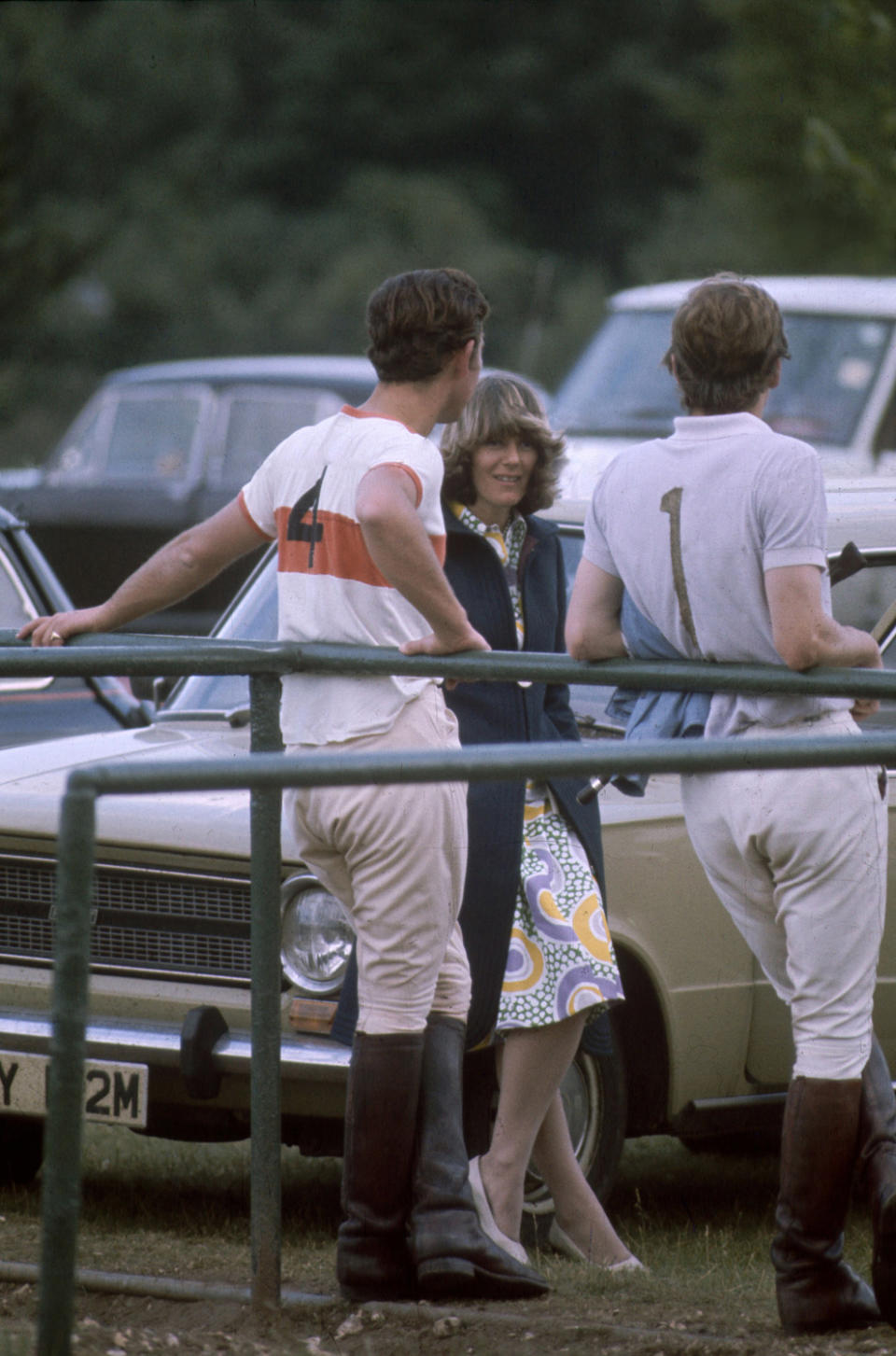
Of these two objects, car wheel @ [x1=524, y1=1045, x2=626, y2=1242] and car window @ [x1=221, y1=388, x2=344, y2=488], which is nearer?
car wheel @ [x1=524, y1=1045, x2=626, y2=1242]

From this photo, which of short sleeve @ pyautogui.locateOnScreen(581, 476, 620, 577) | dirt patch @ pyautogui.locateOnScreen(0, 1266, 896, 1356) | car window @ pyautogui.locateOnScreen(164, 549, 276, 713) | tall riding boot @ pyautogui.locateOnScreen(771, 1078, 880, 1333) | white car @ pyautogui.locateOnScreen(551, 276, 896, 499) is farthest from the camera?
white car @ pyautogui.locateOnScreen(551, 276, 896, 499)

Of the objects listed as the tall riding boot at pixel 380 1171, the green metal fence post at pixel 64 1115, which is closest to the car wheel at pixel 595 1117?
the tall riding boot at pixel 380 1171

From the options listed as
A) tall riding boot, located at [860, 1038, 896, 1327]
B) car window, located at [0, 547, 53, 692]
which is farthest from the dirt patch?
car window, located at [0, 547, 53, 692]

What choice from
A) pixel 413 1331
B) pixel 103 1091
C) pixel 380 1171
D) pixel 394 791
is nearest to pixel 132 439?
pixel 103 1091

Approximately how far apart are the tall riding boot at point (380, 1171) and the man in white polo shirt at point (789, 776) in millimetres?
619

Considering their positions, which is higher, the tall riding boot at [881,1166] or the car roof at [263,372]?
the car roof at [263,372]

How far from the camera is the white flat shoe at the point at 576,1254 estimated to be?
4.41m

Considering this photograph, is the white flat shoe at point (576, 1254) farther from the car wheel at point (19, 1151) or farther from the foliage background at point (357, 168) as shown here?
the foliage background at point (357, 168)

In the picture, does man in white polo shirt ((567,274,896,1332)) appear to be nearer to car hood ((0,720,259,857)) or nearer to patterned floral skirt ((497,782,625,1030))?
patterned floral skirt ((497,782,625,1030))

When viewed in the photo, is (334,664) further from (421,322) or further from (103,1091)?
(103,1091)

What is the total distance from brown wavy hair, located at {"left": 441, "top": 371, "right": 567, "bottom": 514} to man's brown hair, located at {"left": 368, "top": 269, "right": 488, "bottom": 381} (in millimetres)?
654

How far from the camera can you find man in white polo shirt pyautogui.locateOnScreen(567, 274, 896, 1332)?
12.1 feet

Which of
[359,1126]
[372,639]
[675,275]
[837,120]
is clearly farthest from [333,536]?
[675,275]

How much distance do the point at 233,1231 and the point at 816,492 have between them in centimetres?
239
